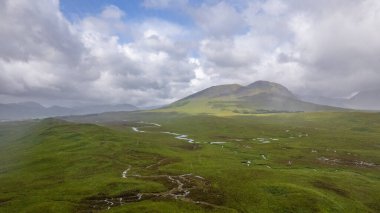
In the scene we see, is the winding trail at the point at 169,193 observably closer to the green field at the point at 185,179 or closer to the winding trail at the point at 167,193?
the winding trail at the point at 167,193

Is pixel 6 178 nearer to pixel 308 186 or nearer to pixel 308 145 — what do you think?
pixel 308 186

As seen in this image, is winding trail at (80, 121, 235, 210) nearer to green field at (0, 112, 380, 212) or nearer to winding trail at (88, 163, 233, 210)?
winding trail at (88, 163, 233, 210)

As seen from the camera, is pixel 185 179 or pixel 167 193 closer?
pixel 167 193

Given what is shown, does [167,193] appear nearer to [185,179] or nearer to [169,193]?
[169,193]

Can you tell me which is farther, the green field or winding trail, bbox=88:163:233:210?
winding trail, bbox=88:163:233:210

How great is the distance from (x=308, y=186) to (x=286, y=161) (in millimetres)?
46243

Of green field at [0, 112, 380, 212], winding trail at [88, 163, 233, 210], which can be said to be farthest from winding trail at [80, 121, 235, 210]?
green field at [0, 112, 380, 212]

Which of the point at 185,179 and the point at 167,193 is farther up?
the point at 185,179

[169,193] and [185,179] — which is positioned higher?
[185,179]

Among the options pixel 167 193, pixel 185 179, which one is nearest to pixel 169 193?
pixel 167 193

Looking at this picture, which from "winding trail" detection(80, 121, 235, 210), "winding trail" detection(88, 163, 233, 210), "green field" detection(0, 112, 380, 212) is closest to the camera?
"green field" detection(0, 112, 380, 212)

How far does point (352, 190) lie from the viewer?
3231 inches

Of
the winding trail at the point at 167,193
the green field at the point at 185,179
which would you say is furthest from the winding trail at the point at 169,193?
the green field at the point at 185,179

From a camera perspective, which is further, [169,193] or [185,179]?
[185,179]
